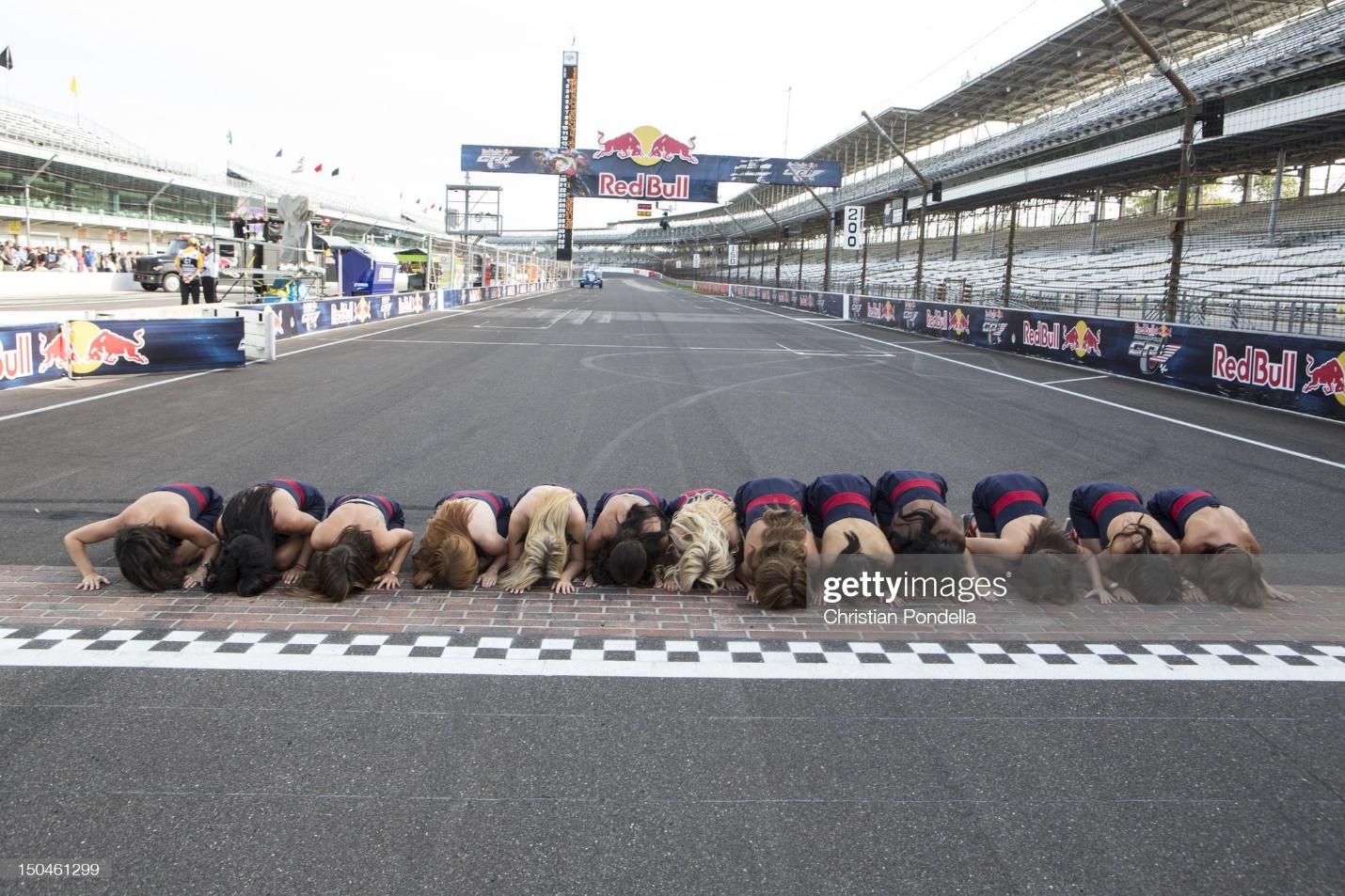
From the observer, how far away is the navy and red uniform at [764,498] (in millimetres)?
5461

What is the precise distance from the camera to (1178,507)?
5.66 meters

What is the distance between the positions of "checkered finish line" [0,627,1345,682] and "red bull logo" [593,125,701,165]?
50.3 metres

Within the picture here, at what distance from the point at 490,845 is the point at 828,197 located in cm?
7759

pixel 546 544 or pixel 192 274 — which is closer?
pixel 546 544

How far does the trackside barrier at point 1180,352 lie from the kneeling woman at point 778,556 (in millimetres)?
11488

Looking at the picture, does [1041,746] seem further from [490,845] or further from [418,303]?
[418,303]

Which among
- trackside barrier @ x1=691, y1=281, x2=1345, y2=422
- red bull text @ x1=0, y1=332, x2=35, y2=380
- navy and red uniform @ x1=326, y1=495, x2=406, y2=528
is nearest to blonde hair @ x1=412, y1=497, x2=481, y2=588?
navy and red uniform @ x1=326, y1=495, x2=406, y2=528

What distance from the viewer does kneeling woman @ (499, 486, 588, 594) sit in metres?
5.27

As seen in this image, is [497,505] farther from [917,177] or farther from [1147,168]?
[1147,168]

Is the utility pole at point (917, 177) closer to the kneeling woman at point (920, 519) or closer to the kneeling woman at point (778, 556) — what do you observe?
the kneeling woman at point (920, 519)

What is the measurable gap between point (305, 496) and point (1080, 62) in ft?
159

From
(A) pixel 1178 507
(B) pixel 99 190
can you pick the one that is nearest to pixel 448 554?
(A) pixel 1178 507

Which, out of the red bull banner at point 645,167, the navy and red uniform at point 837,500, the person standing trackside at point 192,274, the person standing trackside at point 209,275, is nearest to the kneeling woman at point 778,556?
the navy and red uniform at point 837,500

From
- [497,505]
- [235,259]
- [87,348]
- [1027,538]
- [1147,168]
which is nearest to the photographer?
[1027,538]
